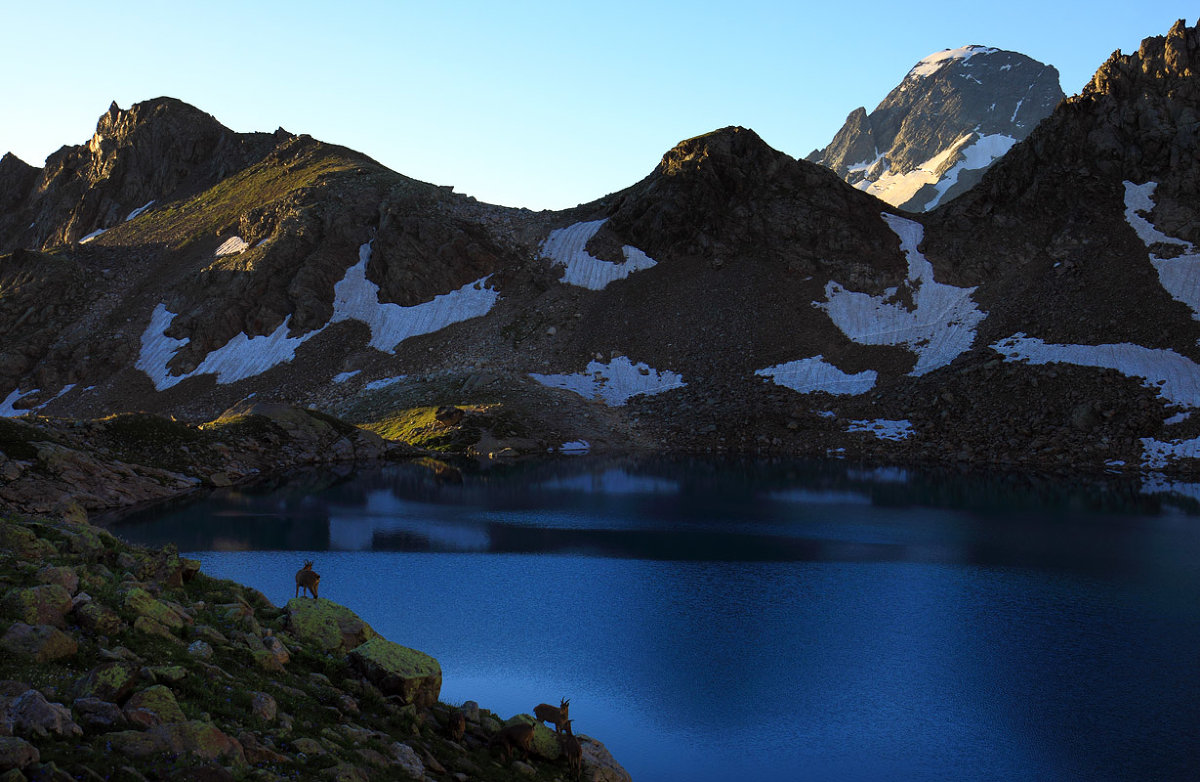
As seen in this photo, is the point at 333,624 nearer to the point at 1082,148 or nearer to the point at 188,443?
the point at 188,443

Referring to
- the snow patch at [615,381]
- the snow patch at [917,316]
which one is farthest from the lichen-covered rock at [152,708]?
the snow patch at [917,316]

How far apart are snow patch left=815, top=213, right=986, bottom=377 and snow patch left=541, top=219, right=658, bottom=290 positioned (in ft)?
78.2

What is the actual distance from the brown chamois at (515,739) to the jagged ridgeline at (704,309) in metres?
62.7

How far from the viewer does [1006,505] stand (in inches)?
2311

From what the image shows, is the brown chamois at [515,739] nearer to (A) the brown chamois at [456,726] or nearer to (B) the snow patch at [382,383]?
(A) the brown chamois at [456,726]

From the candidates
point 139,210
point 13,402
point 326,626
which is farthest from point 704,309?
point 139,210

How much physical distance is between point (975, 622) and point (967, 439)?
48.6m

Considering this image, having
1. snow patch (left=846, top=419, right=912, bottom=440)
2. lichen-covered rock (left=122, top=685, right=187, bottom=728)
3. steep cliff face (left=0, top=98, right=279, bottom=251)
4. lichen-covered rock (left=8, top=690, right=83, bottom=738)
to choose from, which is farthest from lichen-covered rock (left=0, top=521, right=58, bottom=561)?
steep cliff face (left=0, top=98, right=279, bottom=251)

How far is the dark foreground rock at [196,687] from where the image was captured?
40.9ft

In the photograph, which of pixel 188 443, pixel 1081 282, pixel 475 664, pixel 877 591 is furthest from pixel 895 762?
pixel 1081 282

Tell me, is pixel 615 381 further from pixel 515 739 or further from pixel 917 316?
pixel 515 739

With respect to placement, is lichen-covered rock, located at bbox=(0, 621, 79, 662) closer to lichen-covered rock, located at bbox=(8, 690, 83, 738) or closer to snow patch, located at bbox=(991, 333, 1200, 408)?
lichen-covered rock, located at bbox=(8, 690, 83, 738)

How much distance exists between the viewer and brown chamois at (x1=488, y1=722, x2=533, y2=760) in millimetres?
18656

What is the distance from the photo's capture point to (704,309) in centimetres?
10344
